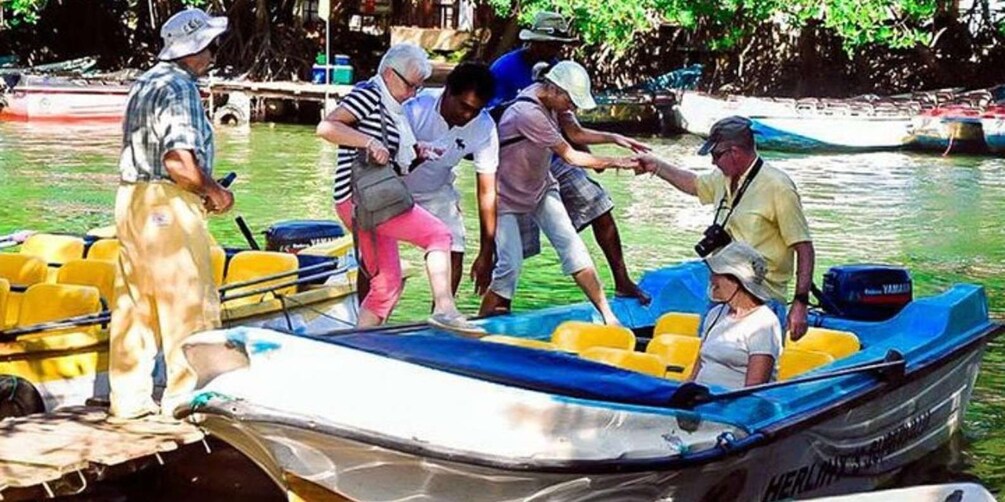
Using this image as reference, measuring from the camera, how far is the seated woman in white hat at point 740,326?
658cm

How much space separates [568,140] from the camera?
8.77m

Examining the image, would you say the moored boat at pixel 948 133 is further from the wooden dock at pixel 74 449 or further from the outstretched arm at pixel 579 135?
the wooden dock at pixel 74 449

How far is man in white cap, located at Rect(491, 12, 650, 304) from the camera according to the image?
8.75m

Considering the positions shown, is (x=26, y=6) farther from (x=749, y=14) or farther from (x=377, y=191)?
(x=377, y=191)

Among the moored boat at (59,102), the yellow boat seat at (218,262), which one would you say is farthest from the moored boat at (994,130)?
the yellow boat seat at (218,262)

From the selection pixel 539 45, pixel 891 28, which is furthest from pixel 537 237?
pixel 891 28

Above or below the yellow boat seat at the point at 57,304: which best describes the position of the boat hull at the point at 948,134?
below

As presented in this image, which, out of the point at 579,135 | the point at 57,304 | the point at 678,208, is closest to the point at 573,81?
the point at 579,135

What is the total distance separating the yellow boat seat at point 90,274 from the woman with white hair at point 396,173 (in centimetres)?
174

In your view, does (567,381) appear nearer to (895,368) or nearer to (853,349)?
(895,368)

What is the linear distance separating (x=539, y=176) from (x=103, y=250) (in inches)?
104

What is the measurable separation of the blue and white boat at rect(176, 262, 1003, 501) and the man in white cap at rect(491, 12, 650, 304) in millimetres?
2281

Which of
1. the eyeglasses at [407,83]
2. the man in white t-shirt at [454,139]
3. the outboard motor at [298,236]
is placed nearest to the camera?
the eyeglasses at [407,83]

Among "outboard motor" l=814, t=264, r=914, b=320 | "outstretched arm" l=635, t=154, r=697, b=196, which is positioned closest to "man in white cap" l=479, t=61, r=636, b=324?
"outstretched arm" l=635, t=154, r=697, b=196
